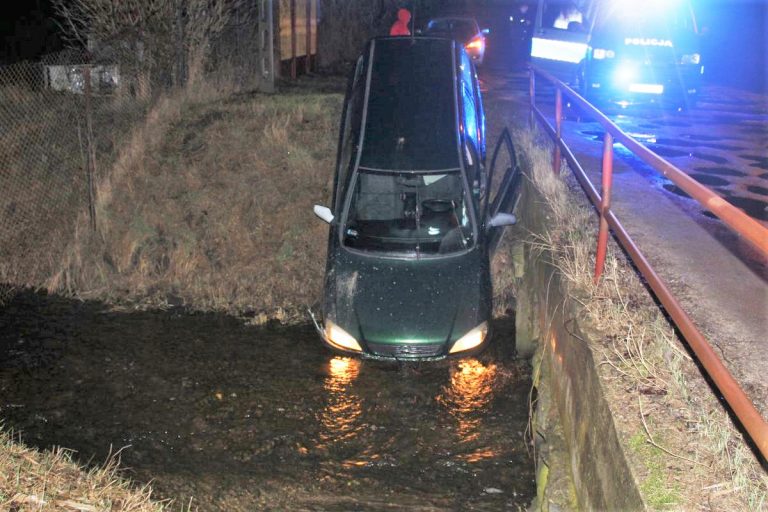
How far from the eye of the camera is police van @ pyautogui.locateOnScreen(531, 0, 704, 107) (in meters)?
11.9

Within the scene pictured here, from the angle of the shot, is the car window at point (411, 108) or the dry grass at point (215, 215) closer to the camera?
the car window at point (411, 108)

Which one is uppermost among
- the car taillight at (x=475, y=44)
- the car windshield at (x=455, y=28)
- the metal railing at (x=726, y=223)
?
the car windshield at (x=455, y=28)

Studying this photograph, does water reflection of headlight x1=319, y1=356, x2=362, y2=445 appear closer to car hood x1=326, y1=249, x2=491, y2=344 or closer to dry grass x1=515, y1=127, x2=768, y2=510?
car hood x1=326, y1=249, x2=491, y2=344

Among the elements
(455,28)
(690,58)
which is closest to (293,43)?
(455,28)

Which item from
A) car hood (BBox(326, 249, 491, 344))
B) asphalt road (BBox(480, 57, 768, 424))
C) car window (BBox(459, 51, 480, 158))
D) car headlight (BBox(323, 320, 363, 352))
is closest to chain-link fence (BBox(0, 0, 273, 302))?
car headlight (BBox(323, 320, 363, 352))

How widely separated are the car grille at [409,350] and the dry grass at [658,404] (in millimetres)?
1357

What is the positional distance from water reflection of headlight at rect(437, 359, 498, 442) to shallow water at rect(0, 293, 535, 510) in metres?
0.02

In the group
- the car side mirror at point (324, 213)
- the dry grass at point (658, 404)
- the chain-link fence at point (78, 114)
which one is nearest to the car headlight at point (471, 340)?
the dry grass at point (658, 404)

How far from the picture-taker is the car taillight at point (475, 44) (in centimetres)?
2030

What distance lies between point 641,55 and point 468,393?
7545 millimetres

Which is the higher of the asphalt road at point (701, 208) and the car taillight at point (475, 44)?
the car taillight at point (475, 44)

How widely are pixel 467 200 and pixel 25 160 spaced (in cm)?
782

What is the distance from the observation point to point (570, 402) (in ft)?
15.2

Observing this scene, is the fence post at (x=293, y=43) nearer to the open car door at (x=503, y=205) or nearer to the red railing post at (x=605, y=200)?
the open car door at (x=503, y=205)
